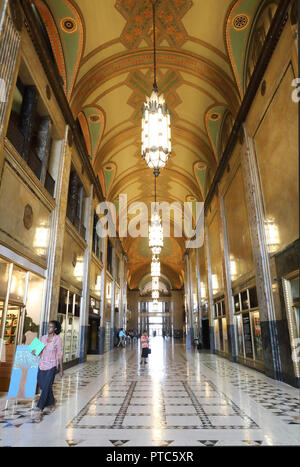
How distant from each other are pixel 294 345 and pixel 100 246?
9585 mm

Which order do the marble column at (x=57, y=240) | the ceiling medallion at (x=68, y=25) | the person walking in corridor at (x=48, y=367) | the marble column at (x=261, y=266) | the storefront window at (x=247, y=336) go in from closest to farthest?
the person walking in corridor at (x=48, y=367) → the marble column at (x=261, y=266) → the marble column at (x=57, y=240) → the ceiling medallion at (x=68, y=25) → the storefront window at (x=247, y=336)

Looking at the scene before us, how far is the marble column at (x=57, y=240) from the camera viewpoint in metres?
6.59

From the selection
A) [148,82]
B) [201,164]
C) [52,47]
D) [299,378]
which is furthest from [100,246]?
[299,378]

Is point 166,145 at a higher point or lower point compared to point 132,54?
lower

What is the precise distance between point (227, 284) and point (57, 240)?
591cm

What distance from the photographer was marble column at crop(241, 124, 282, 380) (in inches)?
245

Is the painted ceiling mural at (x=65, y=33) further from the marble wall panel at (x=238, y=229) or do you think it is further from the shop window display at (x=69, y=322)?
the shop window display at (x=69, y=322)

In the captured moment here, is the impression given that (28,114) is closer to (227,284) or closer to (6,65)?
(6,65)

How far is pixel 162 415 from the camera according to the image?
3.60 m

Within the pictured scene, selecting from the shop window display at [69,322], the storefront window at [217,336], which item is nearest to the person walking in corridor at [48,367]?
the shop window display at [69,322]

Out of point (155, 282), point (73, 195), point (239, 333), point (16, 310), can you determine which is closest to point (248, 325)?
point (239, 333)

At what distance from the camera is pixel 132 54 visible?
8477mm

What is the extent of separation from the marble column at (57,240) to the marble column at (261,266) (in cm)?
465

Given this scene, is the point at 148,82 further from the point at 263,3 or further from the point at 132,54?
the point at 263,3
